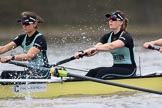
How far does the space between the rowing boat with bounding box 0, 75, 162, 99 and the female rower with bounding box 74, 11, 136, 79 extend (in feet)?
0.62

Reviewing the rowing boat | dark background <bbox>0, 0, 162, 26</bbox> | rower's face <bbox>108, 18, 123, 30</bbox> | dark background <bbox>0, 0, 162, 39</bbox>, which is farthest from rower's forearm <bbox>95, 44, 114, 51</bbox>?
dark background <bbox>0, 0, 162, 26</bbox>

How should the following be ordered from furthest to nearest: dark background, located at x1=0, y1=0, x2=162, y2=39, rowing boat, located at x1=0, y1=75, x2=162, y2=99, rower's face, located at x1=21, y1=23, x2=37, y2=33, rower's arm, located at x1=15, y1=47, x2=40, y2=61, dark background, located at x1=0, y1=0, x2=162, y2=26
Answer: dark background, located at x1=0, y1=0, x2=162, y2=26 < dark background, located at x1=0, y1=0, x2=162, y2=39 < rower's face, located at x1=21, y1=23, x2=37, y2=33 < rower's arm, located at x1=15, y1=47, x2=40, y2=61 < rowing boat, located at x1=0, y1=75, x2=162, y2=99

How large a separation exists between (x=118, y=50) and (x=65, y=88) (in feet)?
3.40

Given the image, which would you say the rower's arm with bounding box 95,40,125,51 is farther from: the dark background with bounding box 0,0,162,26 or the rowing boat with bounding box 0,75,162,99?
the dark background with bounding box 0,0,162,26

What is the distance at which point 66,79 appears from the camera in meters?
8.23

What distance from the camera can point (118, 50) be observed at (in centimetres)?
851

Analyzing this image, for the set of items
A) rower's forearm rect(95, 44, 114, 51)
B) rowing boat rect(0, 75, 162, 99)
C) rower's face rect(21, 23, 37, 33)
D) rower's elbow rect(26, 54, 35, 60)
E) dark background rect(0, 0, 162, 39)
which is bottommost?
rowing boat rect(0, 75, 162, 99)

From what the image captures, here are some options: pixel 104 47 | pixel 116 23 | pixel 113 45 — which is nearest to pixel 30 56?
pixel 104 47

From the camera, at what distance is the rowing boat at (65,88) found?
8172mm

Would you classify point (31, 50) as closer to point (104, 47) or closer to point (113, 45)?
point (104, 47)

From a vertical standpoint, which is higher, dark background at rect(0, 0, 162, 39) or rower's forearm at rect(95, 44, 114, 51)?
dark background at rect(0, 0, 162, 39)

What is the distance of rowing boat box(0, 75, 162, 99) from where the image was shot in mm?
8172

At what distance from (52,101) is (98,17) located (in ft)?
78.6

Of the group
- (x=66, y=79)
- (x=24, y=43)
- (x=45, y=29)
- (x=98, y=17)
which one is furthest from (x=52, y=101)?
(x=98, y=17)
